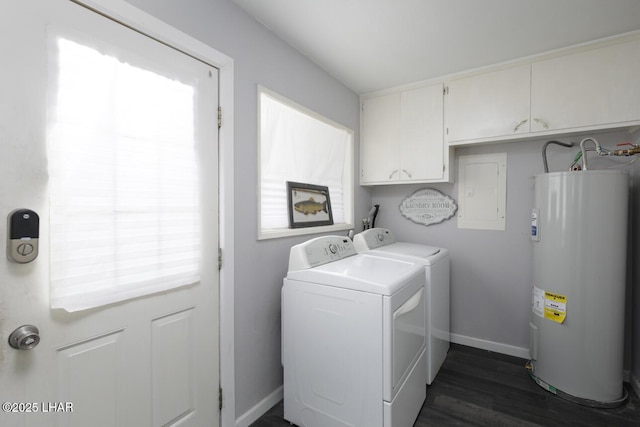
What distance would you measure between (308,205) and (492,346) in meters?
2.13

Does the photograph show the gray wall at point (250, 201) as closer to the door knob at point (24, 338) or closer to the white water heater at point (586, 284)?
the door knob at point (24, 338)

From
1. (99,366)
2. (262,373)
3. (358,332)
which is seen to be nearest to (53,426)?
(99,366)

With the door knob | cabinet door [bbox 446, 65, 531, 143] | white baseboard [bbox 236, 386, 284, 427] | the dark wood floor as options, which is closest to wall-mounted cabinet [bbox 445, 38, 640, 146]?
cabinet door [bbox 446, 65, 531, 143]

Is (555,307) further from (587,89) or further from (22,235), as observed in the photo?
(22,235)

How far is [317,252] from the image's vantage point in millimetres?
1884

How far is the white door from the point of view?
936 mm

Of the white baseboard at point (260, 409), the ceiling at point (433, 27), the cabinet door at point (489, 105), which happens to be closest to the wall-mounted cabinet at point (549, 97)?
the cabinet door at point (489, 105)

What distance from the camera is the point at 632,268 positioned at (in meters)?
2.12

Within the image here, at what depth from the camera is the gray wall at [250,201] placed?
1.59 meters

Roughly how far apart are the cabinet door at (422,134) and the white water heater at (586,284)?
864 millimetres

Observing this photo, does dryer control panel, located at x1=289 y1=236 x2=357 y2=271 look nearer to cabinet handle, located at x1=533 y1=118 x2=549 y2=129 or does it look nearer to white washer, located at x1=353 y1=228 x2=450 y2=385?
white washer, located at x1=353 y1=228 x2=450 y2=385

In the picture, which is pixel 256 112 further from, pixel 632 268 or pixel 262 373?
pixel 632 268

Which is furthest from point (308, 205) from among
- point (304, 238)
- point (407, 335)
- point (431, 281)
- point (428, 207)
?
point (428, 207)

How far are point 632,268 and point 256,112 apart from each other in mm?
2895
